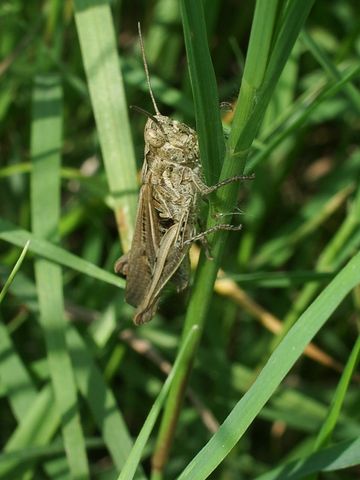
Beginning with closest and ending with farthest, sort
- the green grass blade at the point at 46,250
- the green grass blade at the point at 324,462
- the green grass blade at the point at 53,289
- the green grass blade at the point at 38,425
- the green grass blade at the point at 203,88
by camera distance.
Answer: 1. the green grass blade at the point at 203,88
2. the green grass blade at the point at 324,462
3. the green grass blade at the point at 46,250
4. the green grass blade at the point at 53,289
5. the green grass blade at the point at 38,425

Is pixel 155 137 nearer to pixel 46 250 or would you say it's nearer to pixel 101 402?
pixel 46 250

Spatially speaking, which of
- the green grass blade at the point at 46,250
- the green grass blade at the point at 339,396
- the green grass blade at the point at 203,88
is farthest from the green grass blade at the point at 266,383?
the green grass blade at the point at 46,250

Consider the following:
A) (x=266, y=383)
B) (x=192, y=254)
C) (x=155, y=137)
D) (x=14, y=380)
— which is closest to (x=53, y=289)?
(x=14, y=380)

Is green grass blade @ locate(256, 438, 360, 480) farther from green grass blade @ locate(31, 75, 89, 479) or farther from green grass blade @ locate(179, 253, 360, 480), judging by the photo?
green grass blade @ locate(31, 75, 89, 479)

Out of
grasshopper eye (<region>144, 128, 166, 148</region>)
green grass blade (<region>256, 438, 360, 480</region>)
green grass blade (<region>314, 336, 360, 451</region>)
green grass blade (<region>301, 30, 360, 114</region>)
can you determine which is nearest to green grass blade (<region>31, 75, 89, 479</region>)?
grasshopper eye (<region>144, 128, 166, 148</region>)

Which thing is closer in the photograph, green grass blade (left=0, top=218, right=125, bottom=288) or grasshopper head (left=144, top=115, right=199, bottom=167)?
green grass blade (left=0, top=218, right=125, bottom=288)

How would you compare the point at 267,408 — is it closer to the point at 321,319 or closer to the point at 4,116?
the point at 321,319

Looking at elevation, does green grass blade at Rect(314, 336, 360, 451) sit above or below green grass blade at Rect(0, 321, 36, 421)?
above

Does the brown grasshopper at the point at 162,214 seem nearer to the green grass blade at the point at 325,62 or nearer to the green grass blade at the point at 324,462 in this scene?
the green grass blade at the point at 325,62
